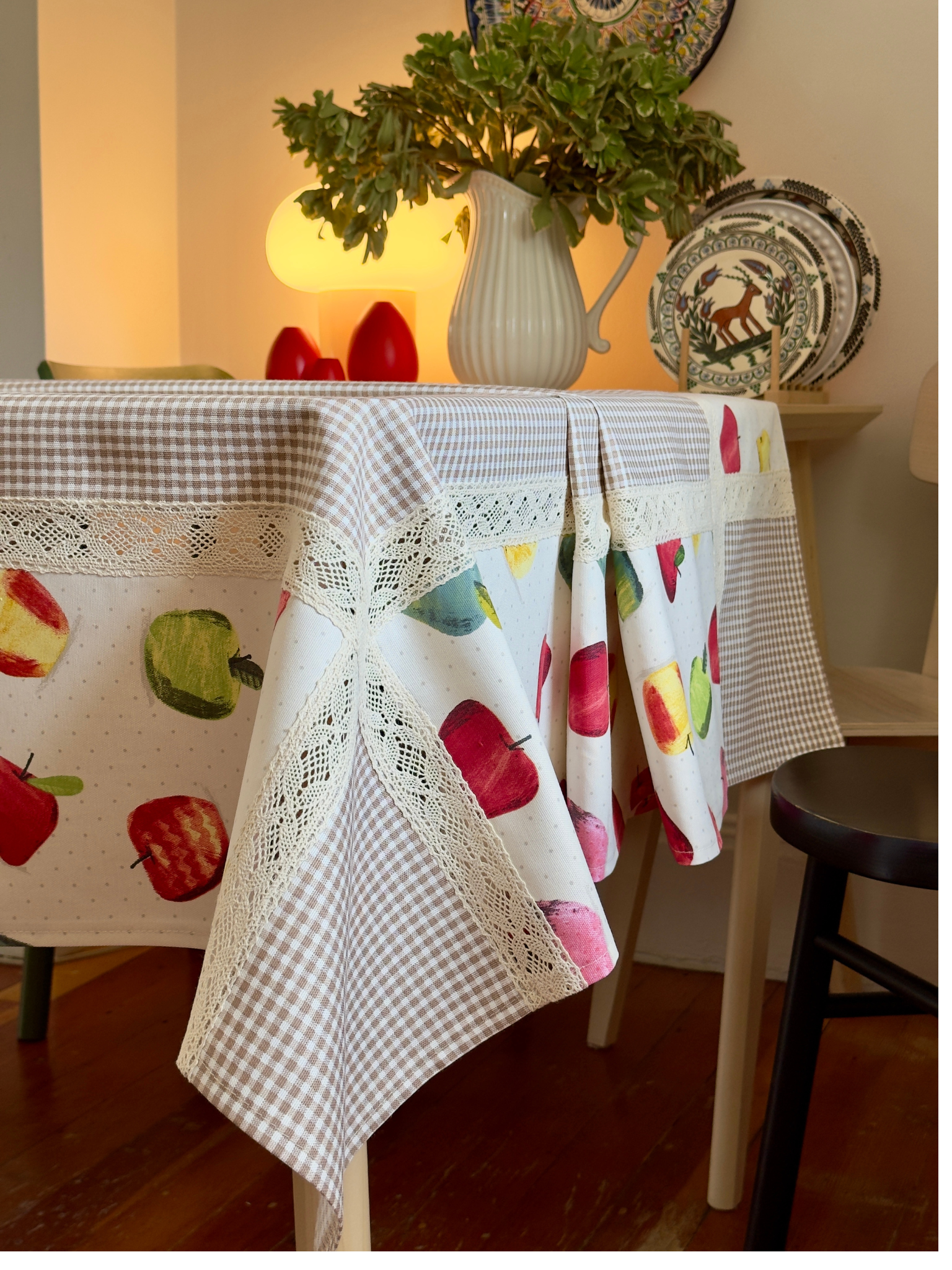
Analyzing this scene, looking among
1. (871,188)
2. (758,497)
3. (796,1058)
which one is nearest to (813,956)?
(796,1058)

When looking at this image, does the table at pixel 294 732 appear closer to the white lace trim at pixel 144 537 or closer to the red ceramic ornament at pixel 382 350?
the white lace trim at pixel 144 537

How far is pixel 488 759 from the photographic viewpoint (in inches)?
23.8

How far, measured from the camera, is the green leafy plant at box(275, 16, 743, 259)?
1.12 meters

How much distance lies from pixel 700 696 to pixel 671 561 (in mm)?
125

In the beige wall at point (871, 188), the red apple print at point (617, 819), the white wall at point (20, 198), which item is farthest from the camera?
the white wall at point (20, 198)

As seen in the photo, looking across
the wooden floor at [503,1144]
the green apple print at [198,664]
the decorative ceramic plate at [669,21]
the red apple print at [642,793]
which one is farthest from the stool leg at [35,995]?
the decorative ceramic plate at [669,21]

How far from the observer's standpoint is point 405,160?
1172 millimetres

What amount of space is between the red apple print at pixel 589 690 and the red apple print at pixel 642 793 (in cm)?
16

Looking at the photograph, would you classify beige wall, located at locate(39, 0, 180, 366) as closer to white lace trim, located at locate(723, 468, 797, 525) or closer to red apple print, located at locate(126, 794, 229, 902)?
white lace trim, located at locate(723, 468, 797, 525)

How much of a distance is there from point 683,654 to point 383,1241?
0.69 m

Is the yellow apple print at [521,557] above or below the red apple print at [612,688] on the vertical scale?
above

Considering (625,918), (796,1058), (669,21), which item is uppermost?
(669,21)

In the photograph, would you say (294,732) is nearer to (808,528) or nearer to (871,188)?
(808,528)

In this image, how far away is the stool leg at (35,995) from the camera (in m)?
1.54
